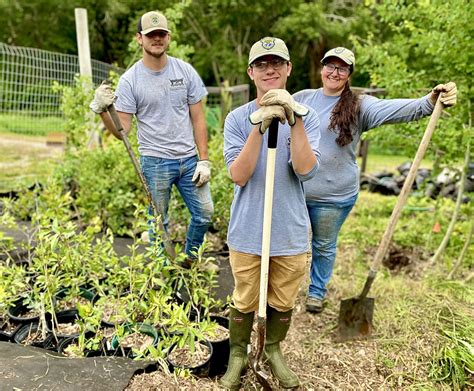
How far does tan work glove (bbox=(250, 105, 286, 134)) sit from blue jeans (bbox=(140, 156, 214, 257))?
Answer: 149 centimetres

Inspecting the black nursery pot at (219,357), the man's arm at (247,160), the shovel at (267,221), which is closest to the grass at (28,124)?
the black nursery pot at (219,357)

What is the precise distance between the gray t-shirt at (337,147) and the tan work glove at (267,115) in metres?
1.09

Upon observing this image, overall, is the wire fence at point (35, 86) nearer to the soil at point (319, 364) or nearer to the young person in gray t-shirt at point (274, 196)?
the soil at point (319, 364)

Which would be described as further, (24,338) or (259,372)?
(24,338)

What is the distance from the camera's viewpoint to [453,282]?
3.82m

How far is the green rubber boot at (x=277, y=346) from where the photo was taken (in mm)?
2557

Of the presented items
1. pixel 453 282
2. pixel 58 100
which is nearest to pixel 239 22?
pixel 58 100

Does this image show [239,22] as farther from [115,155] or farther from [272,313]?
[272,313]

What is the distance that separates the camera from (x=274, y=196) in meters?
2.29

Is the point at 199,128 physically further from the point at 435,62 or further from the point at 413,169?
the point at 435,62

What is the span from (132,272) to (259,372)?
0.95m

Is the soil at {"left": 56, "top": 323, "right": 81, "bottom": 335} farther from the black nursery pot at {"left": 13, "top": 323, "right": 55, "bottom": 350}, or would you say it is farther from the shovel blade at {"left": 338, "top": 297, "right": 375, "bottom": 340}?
the shovel blade at {"left": 338, "top": 297, "right": 375, "bottom": 340}

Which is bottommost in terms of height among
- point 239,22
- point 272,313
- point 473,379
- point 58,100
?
point 473,379

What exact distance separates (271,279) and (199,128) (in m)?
1.50
